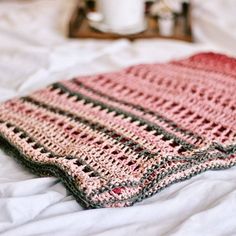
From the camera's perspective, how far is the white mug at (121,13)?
1.12m

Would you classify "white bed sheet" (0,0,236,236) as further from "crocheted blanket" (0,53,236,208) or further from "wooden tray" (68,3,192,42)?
"wooden tray" (68,3,192,42)

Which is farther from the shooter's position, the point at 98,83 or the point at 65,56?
the point at 65,56

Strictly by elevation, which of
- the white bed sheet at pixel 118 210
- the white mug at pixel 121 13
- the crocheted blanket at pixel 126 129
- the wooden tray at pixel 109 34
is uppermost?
the white mug at pixel 121 13

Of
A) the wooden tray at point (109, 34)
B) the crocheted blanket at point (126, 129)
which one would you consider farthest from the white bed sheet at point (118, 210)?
the wooden tray at point (109, 34)

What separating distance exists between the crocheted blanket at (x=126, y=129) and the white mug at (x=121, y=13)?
318 mm

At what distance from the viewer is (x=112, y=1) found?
3.66ft

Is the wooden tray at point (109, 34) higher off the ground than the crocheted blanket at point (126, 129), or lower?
higher

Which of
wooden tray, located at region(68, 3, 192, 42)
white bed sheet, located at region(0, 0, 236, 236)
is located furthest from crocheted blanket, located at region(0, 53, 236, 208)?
wooden tray, located at region(68, 3, 192, 42)

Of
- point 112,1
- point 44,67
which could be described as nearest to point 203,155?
point 44,67

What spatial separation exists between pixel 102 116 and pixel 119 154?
11 centimetres

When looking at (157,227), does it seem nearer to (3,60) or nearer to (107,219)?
(107,219)

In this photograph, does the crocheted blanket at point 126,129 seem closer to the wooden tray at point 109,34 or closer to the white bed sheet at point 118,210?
the white bed sheet at point 118,210

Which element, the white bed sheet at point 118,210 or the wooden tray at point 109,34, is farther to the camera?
the wooden tray at point 109,34

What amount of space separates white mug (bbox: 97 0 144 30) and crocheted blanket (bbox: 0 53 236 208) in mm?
318
